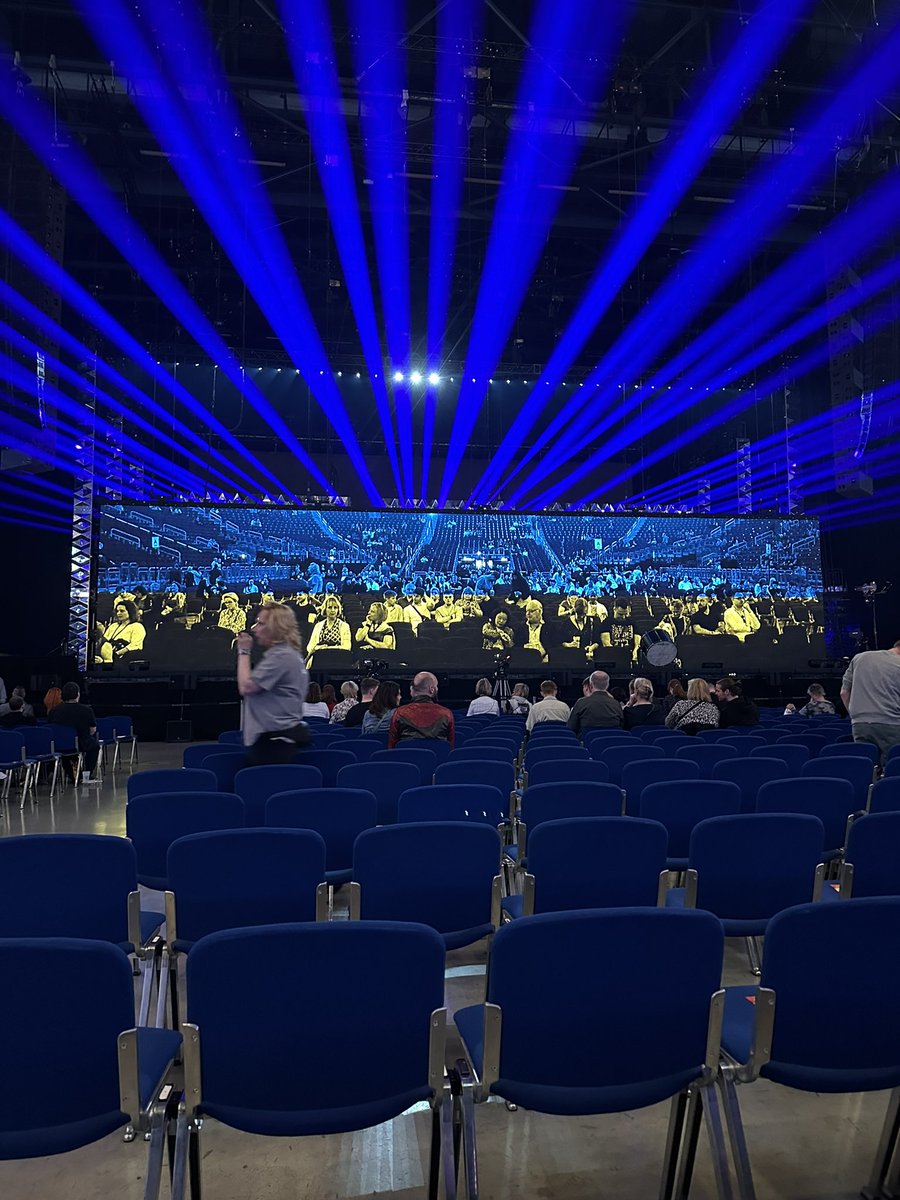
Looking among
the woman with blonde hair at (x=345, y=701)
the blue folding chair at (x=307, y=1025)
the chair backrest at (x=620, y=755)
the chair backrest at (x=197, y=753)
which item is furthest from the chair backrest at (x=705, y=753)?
the woman with blonde hair at (x=345, y=701)

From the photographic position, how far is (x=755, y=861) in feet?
10.6

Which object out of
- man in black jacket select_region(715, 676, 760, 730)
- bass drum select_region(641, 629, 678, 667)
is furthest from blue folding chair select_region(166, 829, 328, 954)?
bass drum select_region(641, 629, 678, 667)

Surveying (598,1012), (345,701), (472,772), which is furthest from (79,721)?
(598,1012)

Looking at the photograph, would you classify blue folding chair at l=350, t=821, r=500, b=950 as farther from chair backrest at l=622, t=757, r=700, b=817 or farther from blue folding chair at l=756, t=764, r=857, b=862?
chair backrest at l=622, t=757, r=700, b=817

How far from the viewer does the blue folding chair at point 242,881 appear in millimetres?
2840

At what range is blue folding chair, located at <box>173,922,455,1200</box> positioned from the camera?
68.0 inches

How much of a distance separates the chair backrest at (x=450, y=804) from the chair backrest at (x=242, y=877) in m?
1.07

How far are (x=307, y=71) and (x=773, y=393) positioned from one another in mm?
14797

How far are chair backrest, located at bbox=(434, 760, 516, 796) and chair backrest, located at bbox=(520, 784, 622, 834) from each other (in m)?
0.86

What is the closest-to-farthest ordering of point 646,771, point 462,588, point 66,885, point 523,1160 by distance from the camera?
point 523,1160 < point 66,885 < point 646,771 < point 462,588

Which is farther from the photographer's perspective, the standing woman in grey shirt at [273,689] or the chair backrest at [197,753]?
the chair backrest at [197,753]

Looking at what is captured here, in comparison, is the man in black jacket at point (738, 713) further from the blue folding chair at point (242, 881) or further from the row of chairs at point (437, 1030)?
the row of chairs at point (437, 1030)

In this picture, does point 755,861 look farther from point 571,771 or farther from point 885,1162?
point 571,771

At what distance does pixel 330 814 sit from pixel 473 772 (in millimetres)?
1389
